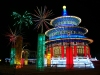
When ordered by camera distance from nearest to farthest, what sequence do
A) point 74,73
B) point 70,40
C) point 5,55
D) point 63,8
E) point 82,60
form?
point 74,73
point 82,60
point 70,40
point 63,8
point 5,55

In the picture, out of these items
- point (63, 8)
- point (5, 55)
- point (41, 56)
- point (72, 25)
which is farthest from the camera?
point (5, 55)

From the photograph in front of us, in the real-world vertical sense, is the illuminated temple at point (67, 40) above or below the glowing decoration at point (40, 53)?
above

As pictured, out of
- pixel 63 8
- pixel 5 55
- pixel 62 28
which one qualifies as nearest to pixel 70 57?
pixel 62 28

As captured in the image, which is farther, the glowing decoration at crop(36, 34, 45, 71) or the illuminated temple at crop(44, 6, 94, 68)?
the illuminated temple at crop(44, 6, 94, 68)

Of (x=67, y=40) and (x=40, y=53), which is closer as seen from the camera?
(x=40, y=53)

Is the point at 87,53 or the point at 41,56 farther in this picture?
the point at 87,53

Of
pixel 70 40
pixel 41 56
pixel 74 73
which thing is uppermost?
pixel 70 40

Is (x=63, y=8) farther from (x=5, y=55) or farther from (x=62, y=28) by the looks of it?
(x=5, y=55)

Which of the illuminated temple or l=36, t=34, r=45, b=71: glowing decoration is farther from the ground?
the illuminated temple

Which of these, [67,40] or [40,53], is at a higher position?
[67,40]

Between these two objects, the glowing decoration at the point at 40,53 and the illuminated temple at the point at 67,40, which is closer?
the glowing decoration at the point at 40,53

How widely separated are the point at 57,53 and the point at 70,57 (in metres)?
30.5

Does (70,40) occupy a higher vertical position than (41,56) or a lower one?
higher

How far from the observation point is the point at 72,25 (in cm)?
6950
